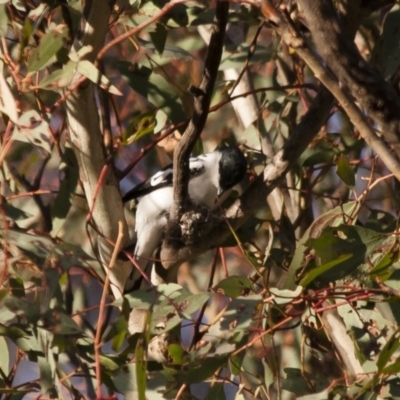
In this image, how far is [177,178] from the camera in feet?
6.31

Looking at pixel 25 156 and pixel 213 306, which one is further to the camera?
pixel 213 306

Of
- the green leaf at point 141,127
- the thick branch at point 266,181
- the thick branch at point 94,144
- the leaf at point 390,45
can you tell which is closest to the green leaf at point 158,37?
the thick branch at point 94,144

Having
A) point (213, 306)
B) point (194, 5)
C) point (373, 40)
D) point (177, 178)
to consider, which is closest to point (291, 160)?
point (177, 178)

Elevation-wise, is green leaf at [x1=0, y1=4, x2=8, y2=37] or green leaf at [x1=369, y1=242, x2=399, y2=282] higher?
green leaf at [x1=0, y1=4, x2=8, y2=37]

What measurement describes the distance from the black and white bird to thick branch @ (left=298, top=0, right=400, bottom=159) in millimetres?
1082

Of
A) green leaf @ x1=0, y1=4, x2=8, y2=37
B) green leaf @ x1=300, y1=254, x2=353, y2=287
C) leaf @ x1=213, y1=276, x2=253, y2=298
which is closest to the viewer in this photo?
green leaf @ x1=300, y1=254, x2=353, y2=287

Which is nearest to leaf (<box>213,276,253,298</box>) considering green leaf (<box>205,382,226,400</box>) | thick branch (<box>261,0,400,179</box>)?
green leaf (<box>205,382,226,400</box>)

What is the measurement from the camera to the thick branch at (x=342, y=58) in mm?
1438

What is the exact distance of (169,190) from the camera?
2.77 metres

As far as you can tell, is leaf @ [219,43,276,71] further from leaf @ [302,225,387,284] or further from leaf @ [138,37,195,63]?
leaf @ [302,225,387,284]

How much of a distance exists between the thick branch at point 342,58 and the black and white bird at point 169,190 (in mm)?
1082

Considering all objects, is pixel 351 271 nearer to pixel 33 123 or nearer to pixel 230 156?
pixel 33 123

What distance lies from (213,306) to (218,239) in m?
0.85

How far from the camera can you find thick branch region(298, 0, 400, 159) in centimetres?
144
